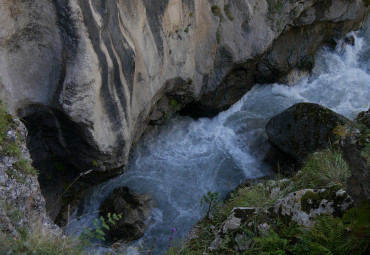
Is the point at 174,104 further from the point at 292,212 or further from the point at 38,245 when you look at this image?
the point at 38,245

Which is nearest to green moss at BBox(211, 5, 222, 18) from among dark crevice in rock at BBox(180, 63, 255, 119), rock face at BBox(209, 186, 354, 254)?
dark crevice in rock at BBox(180, 63, 255, 119)

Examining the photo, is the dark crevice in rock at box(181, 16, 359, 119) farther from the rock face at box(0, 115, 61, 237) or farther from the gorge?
the rock face at box(0, 115, 61, 237)

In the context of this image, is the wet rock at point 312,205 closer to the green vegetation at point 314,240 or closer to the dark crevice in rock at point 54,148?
the green vegetation at point 314,240

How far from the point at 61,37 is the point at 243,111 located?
21.4ft

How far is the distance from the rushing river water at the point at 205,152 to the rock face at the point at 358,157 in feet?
14.9

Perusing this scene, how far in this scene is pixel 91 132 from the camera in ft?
19.9

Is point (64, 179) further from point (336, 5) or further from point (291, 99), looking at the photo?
point (336, 5)

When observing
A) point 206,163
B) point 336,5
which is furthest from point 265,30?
point 206,163

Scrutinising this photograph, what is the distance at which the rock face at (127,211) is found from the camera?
7.44m

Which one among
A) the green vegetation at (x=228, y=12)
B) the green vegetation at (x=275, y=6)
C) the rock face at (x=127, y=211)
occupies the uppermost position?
the green vegetation at (x=228, y=12)

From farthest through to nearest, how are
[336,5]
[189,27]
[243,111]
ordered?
[336,5], [243,111], [189,27]

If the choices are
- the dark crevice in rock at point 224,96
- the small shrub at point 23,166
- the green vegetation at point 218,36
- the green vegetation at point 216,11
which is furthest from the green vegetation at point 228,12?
the small shrub at point 23,166

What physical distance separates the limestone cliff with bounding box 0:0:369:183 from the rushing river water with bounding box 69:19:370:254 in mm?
773

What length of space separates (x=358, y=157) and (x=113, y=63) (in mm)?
4138
